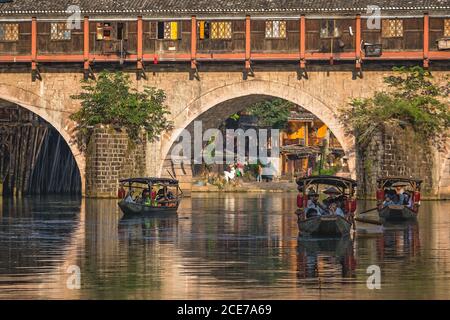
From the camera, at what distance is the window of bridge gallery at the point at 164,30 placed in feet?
272

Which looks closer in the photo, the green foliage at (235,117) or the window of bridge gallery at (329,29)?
the window of bridge gallery at (329,29)

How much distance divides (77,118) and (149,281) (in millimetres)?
45131

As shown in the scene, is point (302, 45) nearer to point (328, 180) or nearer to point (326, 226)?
point (328, 180)

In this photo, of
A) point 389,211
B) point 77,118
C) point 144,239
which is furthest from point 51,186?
point 144,239

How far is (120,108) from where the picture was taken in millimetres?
82562

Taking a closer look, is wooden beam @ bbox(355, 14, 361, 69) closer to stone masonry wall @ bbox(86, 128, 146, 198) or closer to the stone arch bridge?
the stone arch bridge

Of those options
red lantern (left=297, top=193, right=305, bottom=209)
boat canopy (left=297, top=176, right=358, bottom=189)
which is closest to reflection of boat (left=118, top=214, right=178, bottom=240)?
red lantern (left=297, top=193, right=305, bottom=209)

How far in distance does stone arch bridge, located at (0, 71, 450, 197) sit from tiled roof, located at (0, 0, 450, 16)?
12.0 ft

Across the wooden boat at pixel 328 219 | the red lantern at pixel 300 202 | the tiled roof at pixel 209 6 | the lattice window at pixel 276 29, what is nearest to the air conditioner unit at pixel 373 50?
the tiled roof at pixel 209 6

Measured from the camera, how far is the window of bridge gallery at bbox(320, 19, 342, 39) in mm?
80938

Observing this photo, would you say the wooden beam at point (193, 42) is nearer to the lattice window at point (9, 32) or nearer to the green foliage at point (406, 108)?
the green foliage at point (406, 108)

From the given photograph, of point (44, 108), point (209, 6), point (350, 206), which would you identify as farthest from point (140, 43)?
point (350, 206)

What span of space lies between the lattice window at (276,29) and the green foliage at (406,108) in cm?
560

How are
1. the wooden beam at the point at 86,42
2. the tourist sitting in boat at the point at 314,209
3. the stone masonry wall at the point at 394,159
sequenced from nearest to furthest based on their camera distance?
the tourist sitting in boat at the point at 314,209, the stone masonry wall at the point at 394,159, the wooden beam at the point at 86,42
